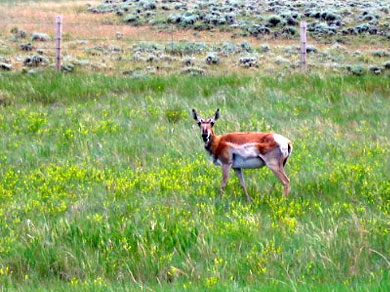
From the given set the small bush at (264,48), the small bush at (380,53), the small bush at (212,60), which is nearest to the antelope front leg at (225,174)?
the small bush at (212,60)

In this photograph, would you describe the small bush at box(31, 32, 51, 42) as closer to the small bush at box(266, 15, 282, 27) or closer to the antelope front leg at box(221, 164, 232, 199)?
the small bush at box(266, 15, 282, 27)

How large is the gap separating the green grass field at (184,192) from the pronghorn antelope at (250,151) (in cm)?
37

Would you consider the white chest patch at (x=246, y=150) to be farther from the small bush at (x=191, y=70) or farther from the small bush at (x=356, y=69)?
the small bush at (x=191, y=70)

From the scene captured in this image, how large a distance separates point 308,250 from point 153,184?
345 cm

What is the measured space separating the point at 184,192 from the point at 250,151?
41.5 inches

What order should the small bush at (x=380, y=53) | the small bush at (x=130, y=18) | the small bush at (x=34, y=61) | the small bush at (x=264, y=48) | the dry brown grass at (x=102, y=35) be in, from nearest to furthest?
the small bush at (x=34, y=61), the dry brown grass at (x=102, y=35), the small bush at (x=380, y=53), the small bush at (x=264, y=48), the small bush at (x=130, y=18)

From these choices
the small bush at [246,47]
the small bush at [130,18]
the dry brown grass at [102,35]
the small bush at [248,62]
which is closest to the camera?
the small bush at [248,62]

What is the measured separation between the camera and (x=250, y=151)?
31.8ft

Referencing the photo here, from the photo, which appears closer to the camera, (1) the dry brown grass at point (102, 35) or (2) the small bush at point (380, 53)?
(1) the dry brown grass at point (102, 35)

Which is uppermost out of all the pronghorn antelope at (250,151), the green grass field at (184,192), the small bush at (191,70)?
the pronghorn antelope at (250,151)

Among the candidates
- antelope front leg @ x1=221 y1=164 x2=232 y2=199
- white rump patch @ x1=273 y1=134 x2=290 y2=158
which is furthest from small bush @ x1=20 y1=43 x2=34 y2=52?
white rump patch @ x1=273 y1=134 x2=290 y2=158

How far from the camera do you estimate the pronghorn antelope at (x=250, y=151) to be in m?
9.66

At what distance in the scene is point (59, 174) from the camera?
1109 cm

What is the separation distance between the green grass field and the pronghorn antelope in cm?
37
